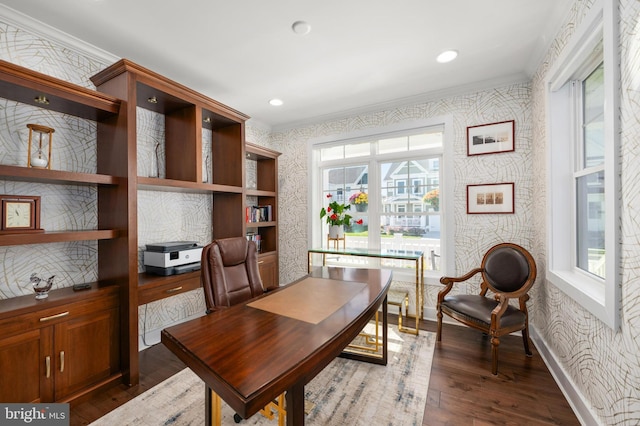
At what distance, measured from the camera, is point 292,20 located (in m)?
1.97

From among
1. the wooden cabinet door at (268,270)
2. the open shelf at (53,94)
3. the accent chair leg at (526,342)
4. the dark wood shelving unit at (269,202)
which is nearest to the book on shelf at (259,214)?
the dark wood shelving unit at (269,202)

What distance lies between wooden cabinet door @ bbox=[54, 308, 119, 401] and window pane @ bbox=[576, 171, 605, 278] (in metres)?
3.44

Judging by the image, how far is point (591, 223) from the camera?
1941 mm

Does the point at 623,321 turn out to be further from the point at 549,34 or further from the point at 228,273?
the point at 228,273

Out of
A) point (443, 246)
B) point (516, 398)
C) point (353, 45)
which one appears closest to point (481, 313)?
point (516, 398)

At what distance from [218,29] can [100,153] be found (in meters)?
1.41

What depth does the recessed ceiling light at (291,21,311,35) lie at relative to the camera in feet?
6.55

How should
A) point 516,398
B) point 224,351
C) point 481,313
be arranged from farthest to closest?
point 481,313
point 516,398
point 224,351

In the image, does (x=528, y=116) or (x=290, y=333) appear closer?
(x=290, y=333)

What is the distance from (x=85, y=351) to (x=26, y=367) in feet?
0.97

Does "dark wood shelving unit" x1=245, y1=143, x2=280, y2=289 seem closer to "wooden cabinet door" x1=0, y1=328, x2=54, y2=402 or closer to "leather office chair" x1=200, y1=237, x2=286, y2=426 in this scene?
"leather office chair" x1=200, y1=237, x2=286, y2=426

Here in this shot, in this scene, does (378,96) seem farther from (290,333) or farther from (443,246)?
(290,333)

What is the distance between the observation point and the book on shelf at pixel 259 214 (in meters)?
3.74

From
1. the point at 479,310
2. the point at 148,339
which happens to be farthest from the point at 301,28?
the point at 148,339
